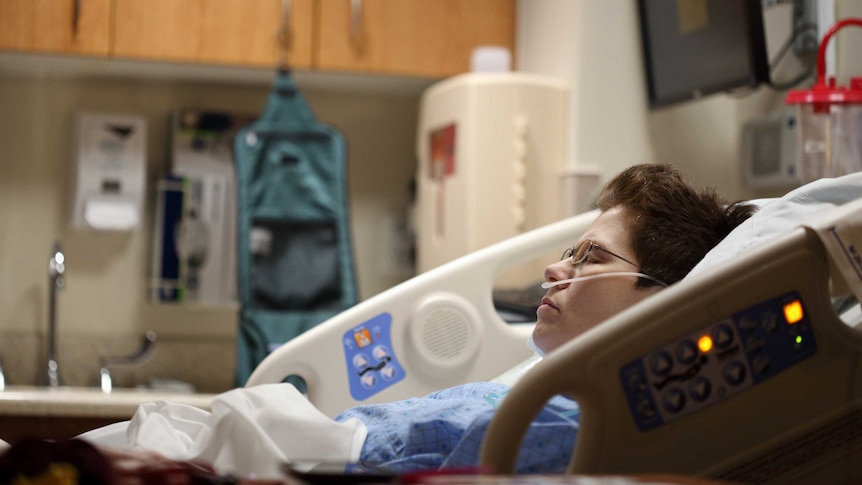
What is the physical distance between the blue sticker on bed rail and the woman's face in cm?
37

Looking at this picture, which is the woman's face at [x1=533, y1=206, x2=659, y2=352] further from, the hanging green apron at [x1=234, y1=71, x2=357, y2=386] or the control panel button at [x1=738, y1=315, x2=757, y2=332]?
the hanging green apron at [x1=234, y1=71, x2=357, y2=386]

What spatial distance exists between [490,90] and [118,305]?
1320mm

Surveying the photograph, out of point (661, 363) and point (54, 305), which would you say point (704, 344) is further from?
point (54, 305)

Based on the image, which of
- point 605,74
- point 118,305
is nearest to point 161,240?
point 118,305

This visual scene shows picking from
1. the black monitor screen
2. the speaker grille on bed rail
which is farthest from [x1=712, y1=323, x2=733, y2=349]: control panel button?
the black monitor screen

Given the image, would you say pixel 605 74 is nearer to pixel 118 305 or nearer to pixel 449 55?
pixel 449 55

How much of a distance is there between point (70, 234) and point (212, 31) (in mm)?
787

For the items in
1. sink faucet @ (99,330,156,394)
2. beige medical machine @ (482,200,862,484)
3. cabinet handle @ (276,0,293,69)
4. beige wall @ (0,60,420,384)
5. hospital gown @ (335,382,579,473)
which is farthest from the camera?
beige wall @ (0,60,420,384)

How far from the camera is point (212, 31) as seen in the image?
293 cm

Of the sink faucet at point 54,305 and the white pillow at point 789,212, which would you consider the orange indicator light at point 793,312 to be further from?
the sink faucet at point 54,305

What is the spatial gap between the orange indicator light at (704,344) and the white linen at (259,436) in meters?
0.40

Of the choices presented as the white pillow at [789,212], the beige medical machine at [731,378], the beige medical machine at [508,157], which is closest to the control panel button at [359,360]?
the white pillow at [789,212]

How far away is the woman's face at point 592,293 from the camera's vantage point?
4.82 feet

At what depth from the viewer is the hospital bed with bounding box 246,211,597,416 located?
177 centimetres
